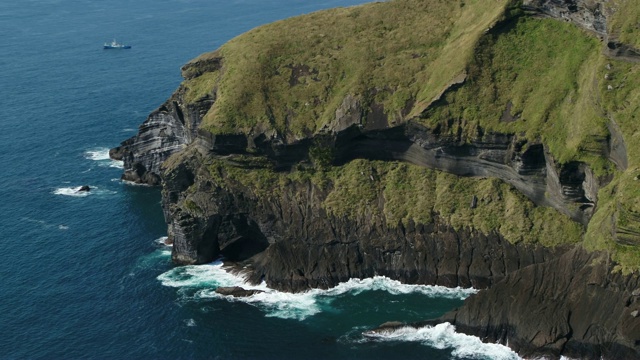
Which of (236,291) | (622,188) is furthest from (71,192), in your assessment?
(622,188)

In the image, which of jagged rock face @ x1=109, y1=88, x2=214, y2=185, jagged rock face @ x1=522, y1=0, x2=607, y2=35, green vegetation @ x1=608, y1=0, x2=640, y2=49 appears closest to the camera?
green vegetation @ x1=608, y1=0, x2=640, y2=49

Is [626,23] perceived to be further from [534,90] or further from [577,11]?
[534,90]

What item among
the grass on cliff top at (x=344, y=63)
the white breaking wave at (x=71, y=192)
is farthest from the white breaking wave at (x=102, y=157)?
the grass on cliff top at (x=344, y=63)

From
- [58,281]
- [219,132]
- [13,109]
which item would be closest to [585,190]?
[219,132]

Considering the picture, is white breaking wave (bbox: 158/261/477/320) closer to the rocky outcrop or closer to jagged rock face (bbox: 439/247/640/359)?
the rocky outcrop

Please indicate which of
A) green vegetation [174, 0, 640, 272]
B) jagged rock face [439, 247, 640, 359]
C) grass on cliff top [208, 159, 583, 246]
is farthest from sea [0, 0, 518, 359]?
green vegetation [174, 0, 640, 272]
